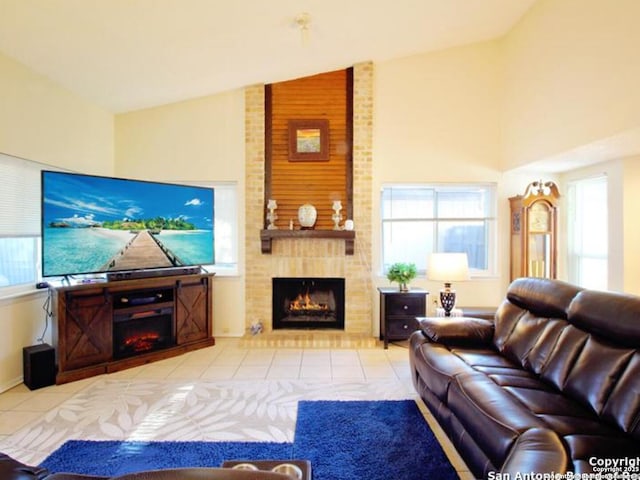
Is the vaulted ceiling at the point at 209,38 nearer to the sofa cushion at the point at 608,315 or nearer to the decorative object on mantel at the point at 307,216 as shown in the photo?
the decorative object on mantel at the point at 307,216

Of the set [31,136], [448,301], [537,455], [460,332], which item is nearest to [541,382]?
[460,332]

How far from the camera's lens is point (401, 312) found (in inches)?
175

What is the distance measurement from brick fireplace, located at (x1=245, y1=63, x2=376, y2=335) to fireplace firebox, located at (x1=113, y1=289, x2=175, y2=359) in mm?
1040

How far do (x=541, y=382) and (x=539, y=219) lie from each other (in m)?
Result: 2.80

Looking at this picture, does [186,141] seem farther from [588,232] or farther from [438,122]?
[588,232]

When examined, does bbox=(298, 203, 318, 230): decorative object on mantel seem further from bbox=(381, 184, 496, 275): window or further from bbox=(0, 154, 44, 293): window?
bbox=(0, 154, 44, 293): window

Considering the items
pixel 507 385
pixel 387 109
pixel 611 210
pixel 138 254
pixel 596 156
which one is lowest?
pixel 507 385

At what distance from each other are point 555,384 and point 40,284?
14.6 ft

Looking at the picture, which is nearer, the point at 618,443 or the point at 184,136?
the point at 618,443

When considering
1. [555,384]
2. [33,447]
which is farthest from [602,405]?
[33,447]

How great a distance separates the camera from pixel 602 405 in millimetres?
1841

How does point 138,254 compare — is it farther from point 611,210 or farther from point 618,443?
point 611,210

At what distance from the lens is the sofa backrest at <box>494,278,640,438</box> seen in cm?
180

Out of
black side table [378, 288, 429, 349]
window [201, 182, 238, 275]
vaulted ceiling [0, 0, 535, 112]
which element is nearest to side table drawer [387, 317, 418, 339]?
black side table [378, 288, 429, 349]
